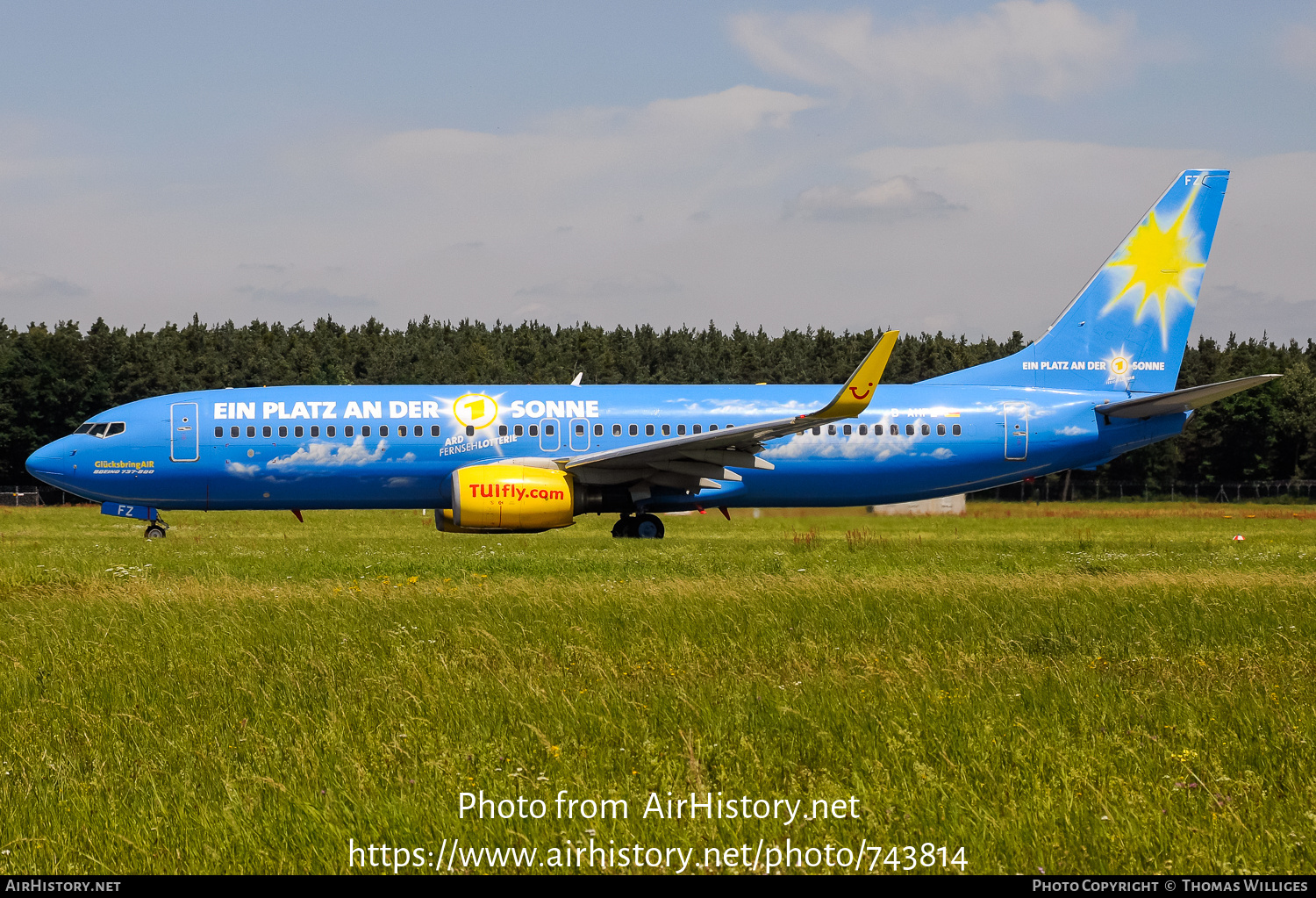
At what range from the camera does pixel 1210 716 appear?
6426 millimetres

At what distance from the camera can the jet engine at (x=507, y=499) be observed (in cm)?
2020

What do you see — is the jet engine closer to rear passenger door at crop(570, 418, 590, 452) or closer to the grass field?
rear passenger door at crop(570, 418, 590, 452)

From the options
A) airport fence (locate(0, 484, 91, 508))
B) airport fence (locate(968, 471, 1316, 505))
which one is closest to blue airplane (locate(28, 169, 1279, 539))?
airport fence (locate(968, 471, 1316, 505))

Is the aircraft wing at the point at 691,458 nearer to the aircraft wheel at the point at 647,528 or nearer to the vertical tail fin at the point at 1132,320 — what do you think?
the aircraft wheel at the point at 647,528

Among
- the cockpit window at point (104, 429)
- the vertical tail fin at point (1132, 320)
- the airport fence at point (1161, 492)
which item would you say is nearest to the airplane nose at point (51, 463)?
the cockpit window at point (104, 429)

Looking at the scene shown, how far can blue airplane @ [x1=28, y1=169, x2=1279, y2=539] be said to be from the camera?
74.8 ft

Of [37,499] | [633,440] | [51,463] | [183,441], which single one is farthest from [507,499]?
[37,499]

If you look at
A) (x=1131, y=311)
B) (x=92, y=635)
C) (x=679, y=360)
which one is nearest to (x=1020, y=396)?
(x=1131, y=311)

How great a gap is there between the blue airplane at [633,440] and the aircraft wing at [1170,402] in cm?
5

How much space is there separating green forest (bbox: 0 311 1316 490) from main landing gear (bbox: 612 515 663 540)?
53577mm

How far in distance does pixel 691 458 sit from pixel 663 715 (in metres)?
15.9

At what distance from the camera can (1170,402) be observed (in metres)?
23.5
